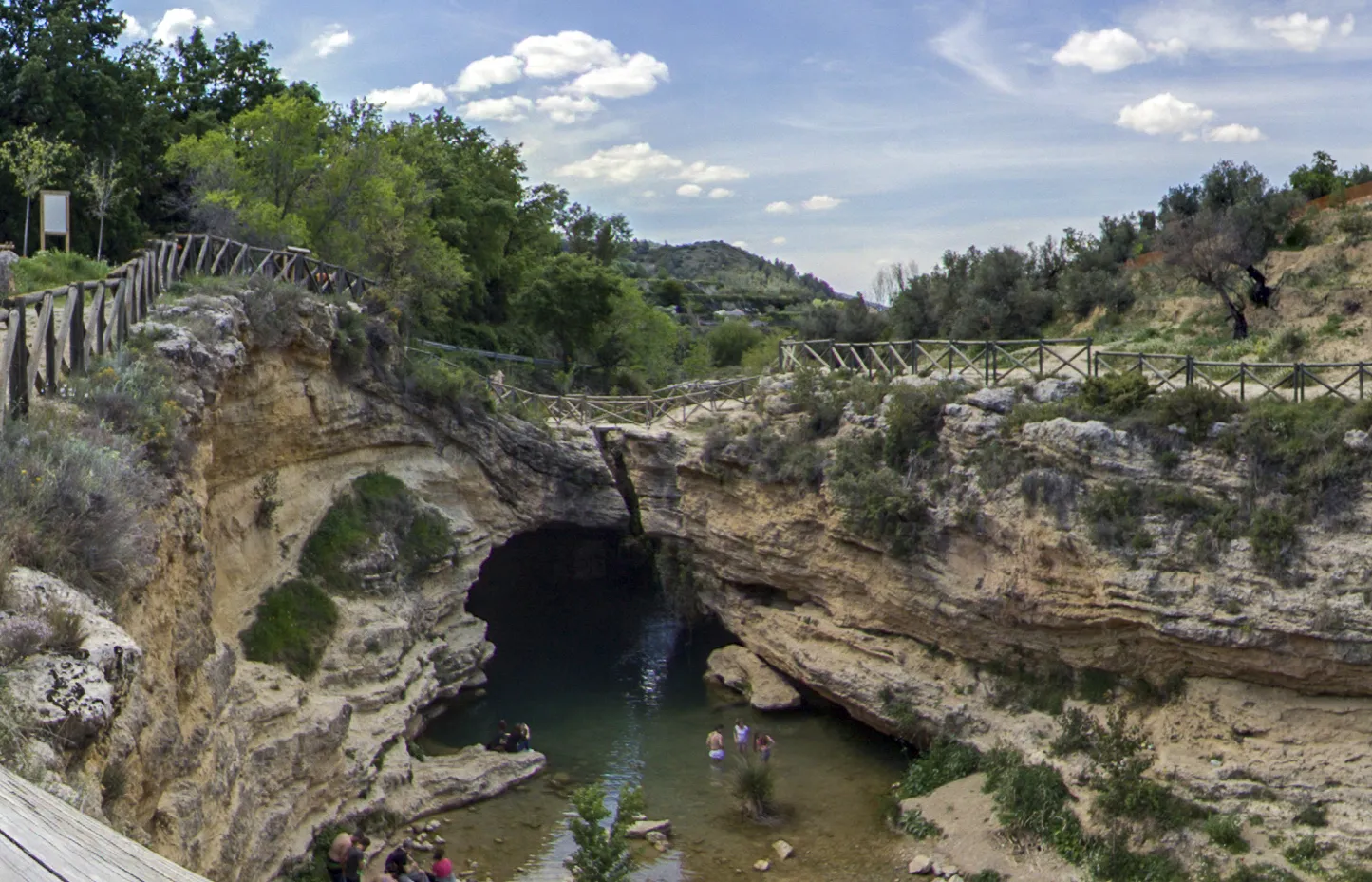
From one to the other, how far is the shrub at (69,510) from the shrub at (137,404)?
2196mm

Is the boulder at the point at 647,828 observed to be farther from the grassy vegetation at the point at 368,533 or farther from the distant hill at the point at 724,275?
the distant hill at the point at 724,275

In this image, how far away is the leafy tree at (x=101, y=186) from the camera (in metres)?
28.5

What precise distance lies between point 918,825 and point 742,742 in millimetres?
5079

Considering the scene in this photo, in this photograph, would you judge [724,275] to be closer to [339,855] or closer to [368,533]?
[368,533]

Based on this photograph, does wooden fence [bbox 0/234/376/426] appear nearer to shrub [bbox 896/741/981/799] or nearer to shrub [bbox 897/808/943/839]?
shrub [bbox 897/808/943/839]

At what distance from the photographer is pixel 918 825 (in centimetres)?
2250

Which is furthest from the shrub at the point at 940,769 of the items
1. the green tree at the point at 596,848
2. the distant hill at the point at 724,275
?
the distant hill at the point at 724,275

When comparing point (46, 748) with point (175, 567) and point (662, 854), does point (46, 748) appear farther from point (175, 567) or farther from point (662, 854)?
point (662, 854)

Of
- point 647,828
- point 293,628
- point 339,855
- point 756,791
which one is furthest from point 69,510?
point 756,791

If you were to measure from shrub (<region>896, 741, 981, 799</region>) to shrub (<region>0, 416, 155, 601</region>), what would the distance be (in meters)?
16.7

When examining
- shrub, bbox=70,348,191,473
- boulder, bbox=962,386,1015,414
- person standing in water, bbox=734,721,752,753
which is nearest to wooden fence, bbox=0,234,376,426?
shrub, bbox=70,348,191,473

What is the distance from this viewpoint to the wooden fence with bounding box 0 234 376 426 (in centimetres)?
1201

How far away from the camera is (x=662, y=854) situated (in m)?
21.8

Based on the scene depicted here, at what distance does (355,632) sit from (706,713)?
9.29 metres
